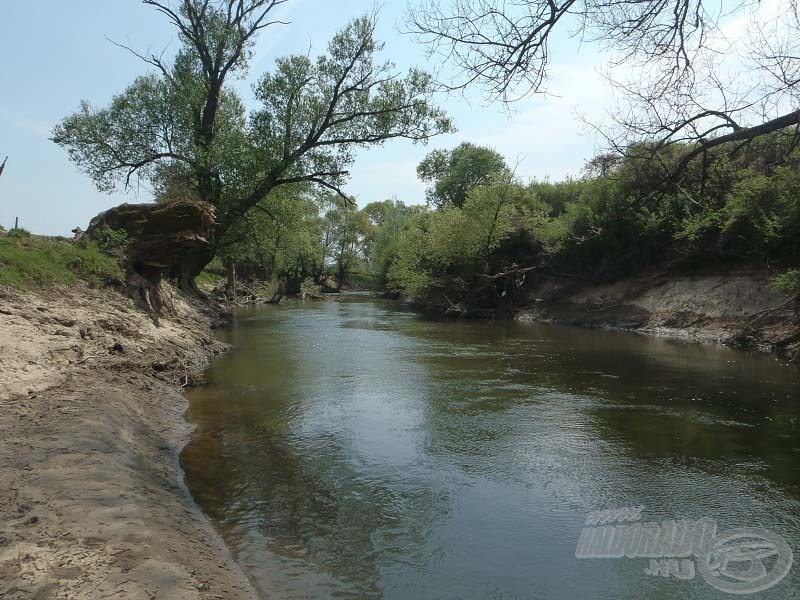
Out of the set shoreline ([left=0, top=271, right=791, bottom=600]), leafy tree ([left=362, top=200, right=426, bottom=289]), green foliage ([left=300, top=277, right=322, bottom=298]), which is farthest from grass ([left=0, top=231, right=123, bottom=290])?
green foliage ([left=300, top=277, right=322, bottom=298])

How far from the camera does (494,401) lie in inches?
415

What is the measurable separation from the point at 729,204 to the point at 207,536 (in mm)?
20920

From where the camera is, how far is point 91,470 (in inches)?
213

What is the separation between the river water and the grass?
147 inches

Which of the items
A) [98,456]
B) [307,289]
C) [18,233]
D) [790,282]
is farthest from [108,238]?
[307,289]

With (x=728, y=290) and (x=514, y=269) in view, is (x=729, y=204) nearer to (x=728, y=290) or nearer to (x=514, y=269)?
(x=728, y=290)

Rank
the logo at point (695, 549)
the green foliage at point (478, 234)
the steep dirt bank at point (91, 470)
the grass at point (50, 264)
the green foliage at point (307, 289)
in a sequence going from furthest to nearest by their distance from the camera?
the green foliage at point (307, 289)
the green foliage at point (478, 234)
the grass at point (50, 264)
the logo at point (695, 549)
the steep dirt bank at point (91, 470)

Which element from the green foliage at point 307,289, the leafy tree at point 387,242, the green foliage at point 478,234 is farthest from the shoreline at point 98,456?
the green foliage at point 307,289

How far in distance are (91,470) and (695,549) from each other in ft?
19.0

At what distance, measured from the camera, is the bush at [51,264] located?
1087 cm

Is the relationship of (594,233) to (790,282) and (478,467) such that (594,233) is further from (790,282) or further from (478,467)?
(478,467)

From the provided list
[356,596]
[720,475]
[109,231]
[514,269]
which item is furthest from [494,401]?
[514,269]

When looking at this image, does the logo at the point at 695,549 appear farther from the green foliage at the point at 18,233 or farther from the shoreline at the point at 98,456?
the green foliage at the point at 18,233

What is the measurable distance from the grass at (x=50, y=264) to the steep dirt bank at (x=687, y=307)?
61.0 feet
